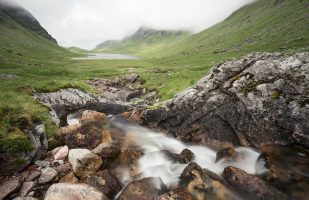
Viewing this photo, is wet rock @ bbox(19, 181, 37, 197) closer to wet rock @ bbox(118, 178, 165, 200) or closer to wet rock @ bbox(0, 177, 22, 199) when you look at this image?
wet rock @ bbox(0, 177, 22, 199)

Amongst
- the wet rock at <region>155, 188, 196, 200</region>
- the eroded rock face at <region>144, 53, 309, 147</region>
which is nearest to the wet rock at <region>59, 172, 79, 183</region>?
the wet rock at <region>155, 188, 196, 200</region>

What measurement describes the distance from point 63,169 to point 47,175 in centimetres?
102

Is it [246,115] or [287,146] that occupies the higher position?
[246,115]

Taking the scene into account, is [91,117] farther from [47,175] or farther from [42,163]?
[47,175]

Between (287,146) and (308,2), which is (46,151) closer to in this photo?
(287,146)

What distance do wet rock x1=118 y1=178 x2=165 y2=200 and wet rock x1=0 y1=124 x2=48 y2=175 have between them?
20.0 feet

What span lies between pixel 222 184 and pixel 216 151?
15.4 ft

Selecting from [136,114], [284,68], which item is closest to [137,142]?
[136,114]

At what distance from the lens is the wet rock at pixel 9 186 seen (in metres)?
11.8

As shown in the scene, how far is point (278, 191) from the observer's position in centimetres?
1316

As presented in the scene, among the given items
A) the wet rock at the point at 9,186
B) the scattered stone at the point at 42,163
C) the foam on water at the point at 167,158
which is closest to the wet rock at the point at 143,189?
the foam on water at the point at 167,158

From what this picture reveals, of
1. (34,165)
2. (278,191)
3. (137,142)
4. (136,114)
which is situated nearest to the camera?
(278,191)

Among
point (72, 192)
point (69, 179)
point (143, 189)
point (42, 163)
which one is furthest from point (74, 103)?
point (143, 189)

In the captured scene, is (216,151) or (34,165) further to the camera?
(216,151)
